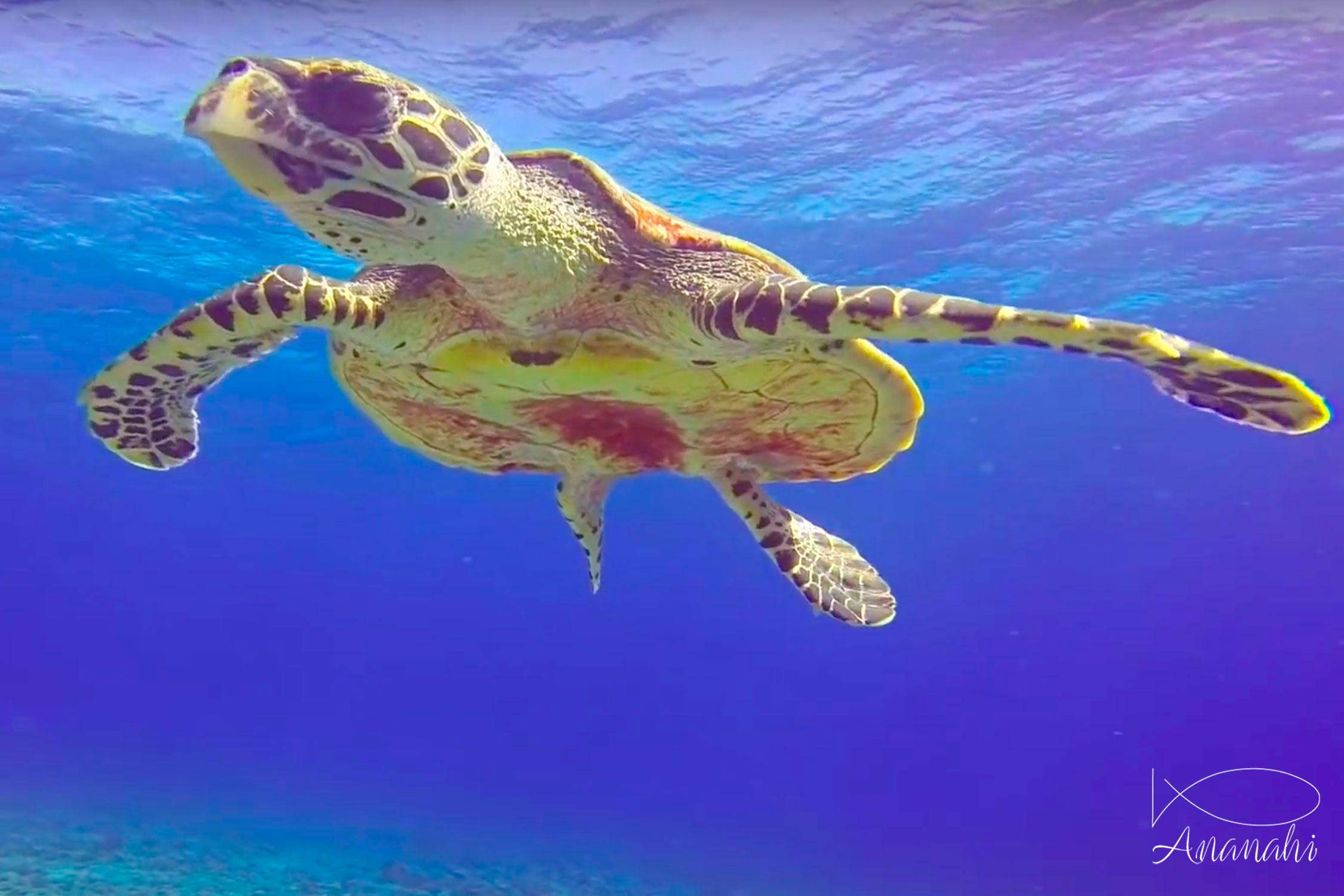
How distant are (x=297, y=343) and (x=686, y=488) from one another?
85.0ft

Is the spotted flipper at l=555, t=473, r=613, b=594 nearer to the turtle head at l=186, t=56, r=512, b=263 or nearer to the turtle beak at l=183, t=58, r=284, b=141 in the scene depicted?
the turtle head at l=186, t=56, r=512, b=263

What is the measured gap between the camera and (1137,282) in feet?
60.7

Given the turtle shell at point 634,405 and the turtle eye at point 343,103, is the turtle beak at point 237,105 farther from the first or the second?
the turtle shell at point 634,405

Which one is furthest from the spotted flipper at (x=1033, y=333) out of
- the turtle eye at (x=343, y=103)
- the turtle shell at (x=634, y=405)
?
the turtle eye at (x=343, y=103)

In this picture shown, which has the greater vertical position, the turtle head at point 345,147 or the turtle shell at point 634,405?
the turtle shell at point 634,405

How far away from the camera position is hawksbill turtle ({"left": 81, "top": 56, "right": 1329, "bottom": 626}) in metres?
2.96

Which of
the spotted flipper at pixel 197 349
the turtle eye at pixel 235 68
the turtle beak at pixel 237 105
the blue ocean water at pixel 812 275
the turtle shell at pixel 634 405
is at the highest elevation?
the blue ocean water at pixel 812 275

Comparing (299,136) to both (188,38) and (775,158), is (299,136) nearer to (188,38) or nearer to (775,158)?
(188,38)

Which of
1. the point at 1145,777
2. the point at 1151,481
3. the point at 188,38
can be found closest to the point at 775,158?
the point at 188,38

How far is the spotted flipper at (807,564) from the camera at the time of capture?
634 cm

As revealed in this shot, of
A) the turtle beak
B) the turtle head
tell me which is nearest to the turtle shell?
the turtle head
